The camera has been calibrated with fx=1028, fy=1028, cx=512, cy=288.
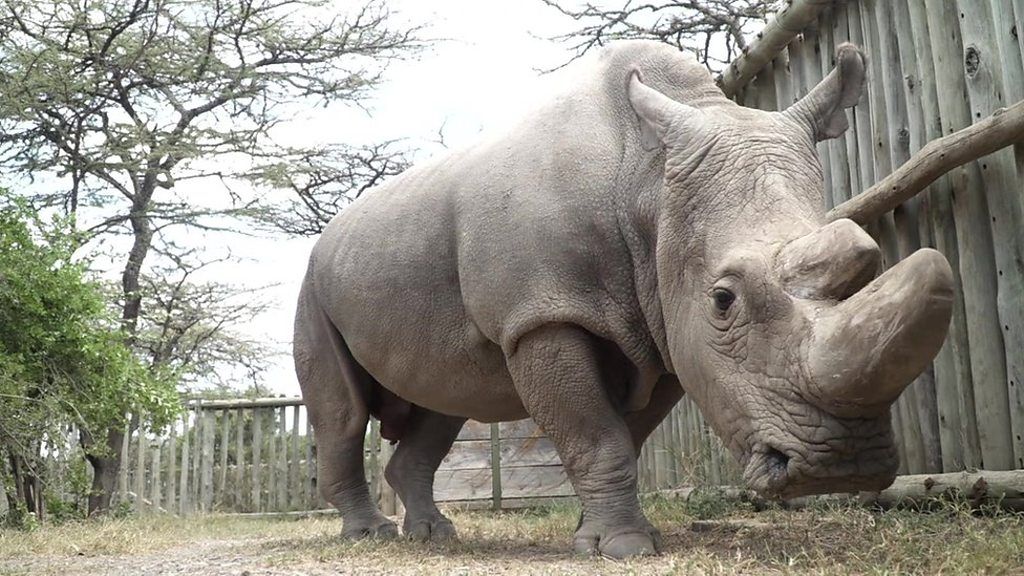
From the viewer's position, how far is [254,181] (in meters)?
16.4

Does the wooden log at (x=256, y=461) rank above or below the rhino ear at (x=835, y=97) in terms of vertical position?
below

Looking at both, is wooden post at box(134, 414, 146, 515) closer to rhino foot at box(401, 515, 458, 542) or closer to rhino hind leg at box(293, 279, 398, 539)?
rhino hind leg at box(293, 279, 398, 539)

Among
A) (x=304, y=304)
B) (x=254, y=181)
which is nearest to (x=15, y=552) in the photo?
(x=304, y=304)

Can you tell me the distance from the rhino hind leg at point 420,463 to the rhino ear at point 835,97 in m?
3.10

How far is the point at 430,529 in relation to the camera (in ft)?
19.2

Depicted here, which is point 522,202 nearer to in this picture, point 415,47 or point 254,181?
point 254,181

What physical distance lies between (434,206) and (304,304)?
1544 millimetres

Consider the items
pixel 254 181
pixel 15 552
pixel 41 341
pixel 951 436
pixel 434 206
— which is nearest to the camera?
pixel 951 436

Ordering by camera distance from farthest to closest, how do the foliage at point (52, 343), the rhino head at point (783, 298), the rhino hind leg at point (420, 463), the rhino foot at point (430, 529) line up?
the foliage at point (52, 343)
the rhino hind leg at point (420, 463)
the rhino foot at point (430, 529)
the rhino head at point (783, 298)

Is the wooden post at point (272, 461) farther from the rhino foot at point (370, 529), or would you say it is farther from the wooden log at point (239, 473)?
the rhino foot at point (370, 529)

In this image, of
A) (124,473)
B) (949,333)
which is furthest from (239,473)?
(949,333)

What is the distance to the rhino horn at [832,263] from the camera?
299cm

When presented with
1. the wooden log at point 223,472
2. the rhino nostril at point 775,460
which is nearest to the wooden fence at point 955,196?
the rhino nostril at point 775,460

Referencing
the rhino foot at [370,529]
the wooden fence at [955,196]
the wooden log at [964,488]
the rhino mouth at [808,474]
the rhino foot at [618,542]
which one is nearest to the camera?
the rhino mouth at [808,474]
